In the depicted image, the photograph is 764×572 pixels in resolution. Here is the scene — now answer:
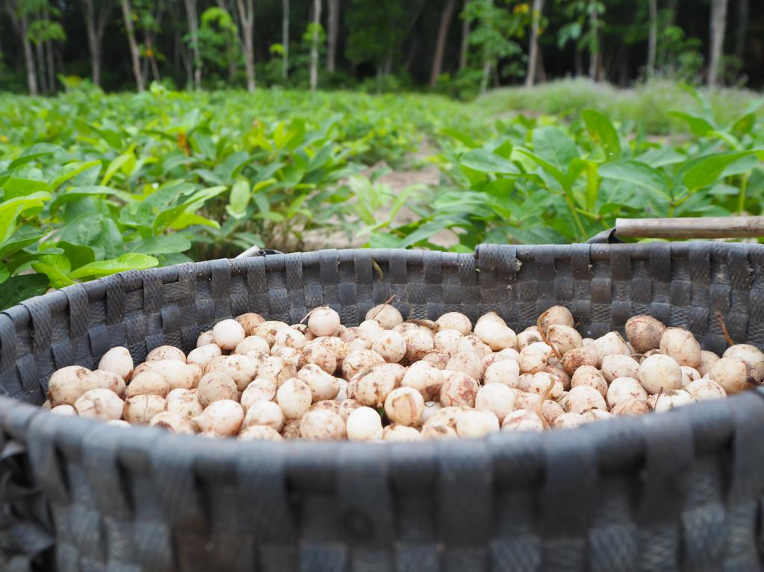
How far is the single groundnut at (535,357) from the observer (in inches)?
49.2

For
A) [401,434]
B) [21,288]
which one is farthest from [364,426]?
[21,288]

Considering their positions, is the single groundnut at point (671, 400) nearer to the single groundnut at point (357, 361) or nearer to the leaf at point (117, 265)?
the single groundnut at point (357, 361)

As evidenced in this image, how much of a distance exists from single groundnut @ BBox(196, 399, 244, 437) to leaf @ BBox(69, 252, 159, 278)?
0.47 metres

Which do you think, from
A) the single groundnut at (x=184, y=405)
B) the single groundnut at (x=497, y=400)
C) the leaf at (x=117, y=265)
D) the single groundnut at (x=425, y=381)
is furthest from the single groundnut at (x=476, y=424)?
the leaf at (x=117, y=265)

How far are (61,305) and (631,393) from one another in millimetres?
972

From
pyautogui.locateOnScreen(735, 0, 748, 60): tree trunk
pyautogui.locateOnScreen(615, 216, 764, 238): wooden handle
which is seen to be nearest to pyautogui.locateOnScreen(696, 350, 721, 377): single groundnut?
pyautogui.locateOnScreen(615, 216, 764, 238): wooden handle

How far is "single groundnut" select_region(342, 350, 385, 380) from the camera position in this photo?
1.22m

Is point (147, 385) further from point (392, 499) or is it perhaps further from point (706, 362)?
point (706, 362)

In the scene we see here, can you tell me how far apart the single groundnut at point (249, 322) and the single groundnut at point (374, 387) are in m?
0.35

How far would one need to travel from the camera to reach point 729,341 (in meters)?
1.29

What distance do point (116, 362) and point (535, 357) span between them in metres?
0.77

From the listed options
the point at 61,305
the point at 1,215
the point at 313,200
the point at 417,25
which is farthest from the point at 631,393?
the point at 417,25

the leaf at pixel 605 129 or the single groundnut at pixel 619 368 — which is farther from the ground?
the leaf at pixel 605 129

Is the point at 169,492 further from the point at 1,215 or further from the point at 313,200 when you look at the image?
the point at 313,200
